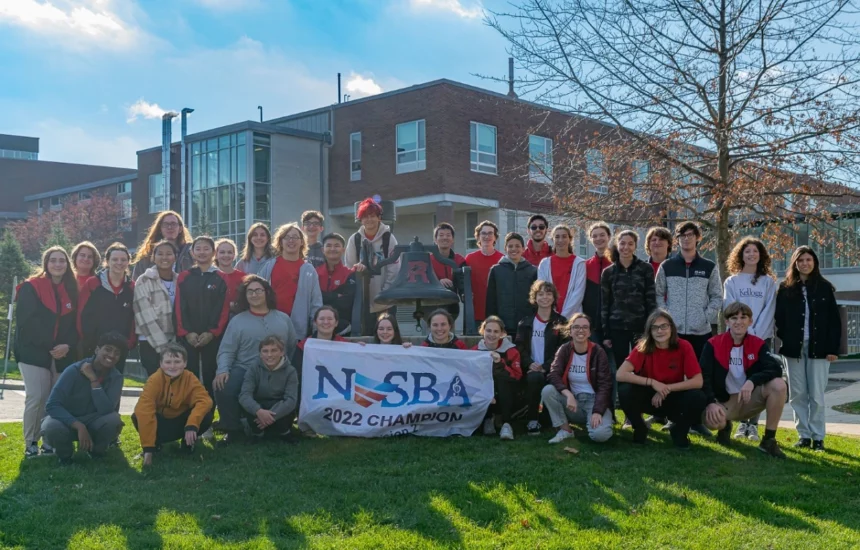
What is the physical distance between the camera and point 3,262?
32844 millimetres

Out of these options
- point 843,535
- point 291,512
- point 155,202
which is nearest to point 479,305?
point 291,512

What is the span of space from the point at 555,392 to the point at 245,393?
2828mm

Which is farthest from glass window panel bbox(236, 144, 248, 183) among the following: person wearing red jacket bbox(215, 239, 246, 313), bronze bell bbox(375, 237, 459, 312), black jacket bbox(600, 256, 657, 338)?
black jacket bbox(600, 256, 657, 338)

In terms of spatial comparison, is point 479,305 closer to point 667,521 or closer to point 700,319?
point 700,319

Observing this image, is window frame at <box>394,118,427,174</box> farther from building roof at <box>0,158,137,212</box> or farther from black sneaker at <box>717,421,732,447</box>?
building roof at <box>0,158,137,212</box>

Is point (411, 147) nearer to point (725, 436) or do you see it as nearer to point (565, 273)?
point (565, 273)

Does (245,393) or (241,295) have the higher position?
(241,295)

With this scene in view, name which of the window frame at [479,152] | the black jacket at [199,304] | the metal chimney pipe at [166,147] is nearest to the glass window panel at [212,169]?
the metal chimney pipe at [166,147]

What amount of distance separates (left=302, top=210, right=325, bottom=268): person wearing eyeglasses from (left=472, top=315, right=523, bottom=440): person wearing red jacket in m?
2.18

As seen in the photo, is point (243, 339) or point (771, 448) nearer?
point (771, 448)

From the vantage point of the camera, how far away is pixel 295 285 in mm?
8414

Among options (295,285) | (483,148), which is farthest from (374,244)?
(483,148)

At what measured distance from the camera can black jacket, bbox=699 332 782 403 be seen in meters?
7.44

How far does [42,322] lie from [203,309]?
1.47 metres
